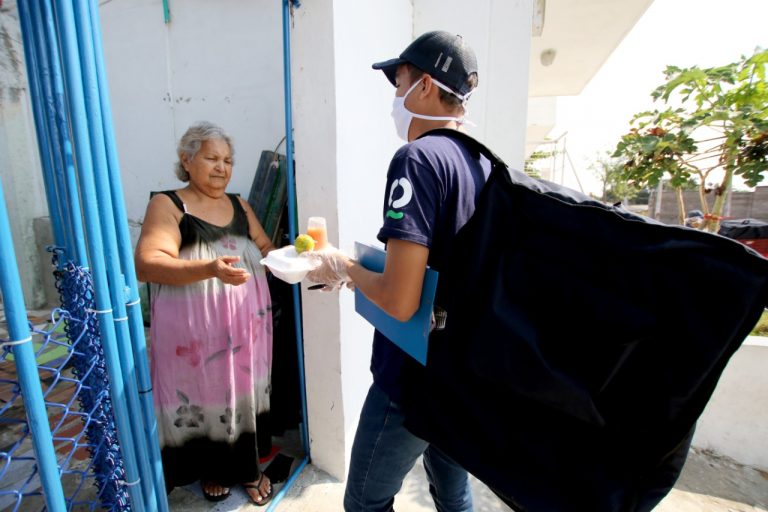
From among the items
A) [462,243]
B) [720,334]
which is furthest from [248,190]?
[720,334]

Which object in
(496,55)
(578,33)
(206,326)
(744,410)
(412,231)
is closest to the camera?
(412,231)

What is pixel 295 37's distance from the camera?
190 cm

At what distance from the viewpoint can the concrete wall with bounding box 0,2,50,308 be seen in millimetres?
4160

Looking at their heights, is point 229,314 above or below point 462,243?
below

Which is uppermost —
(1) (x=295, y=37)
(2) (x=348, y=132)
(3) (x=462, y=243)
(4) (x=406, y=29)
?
(4) (x=406, y=29)

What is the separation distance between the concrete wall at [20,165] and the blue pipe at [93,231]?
178 inches

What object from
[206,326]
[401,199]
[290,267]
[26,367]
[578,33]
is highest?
[578,33]

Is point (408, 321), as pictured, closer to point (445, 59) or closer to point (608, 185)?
point (445, 59)

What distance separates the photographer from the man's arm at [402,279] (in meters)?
1.01

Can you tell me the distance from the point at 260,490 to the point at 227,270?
1.36m

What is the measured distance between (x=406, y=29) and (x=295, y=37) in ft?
4.58

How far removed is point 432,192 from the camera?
1.02 meters

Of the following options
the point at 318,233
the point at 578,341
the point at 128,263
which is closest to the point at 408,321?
the point at 578,341

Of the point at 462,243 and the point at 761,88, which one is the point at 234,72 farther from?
the point at 761,88
